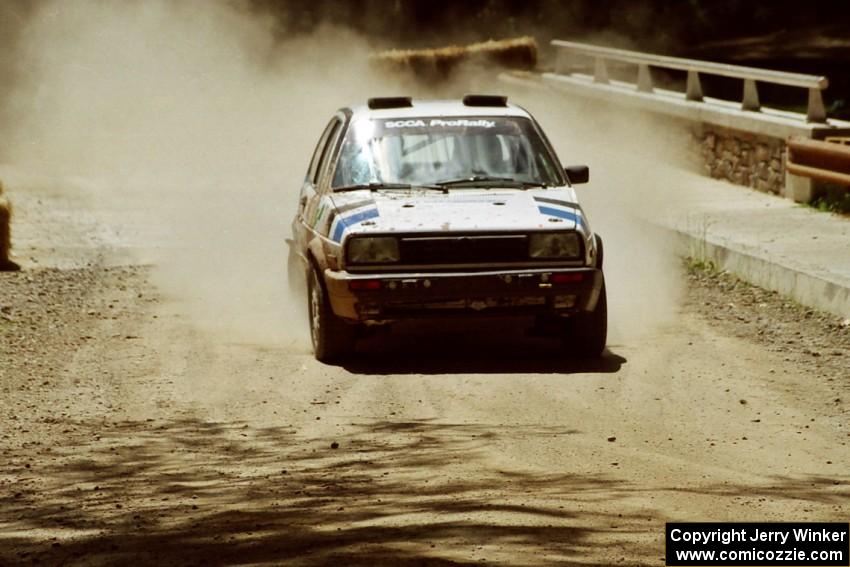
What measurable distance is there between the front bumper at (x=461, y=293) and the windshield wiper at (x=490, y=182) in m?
0.93

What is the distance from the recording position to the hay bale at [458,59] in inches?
1251

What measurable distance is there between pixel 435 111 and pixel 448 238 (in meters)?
1.60

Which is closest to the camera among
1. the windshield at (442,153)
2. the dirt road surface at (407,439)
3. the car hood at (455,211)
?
the dirt road surface at (407,439)

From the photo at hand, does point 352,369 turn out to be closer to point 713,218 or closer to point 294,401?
point 294,401

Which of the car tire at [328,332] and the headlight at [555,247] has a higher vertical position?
the headlight at [555,247]

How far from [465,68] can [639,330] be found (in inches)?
796

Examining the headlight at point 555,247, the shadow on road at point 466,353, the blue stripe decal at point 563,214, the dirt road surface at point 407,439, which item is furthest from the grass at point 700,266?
the headlight at point 555,247

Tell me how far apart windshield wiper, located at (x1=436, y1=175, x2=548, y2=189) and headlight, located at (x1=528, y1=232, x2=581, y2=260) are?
0.78 metres

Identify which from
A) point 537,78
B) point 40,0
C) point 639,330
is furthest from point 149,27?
point 639,330

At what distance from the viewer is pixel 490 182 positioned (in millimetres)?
11273

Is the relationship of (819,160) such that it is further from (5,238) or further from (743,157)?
(5,238)

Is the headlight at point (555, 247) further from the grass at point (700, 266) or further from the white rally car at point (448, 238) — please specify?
the grass at point (700, 266)

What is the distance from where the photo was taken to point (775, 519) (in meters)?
6.89

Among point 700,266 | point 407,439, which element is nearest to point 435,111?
point 407,439
